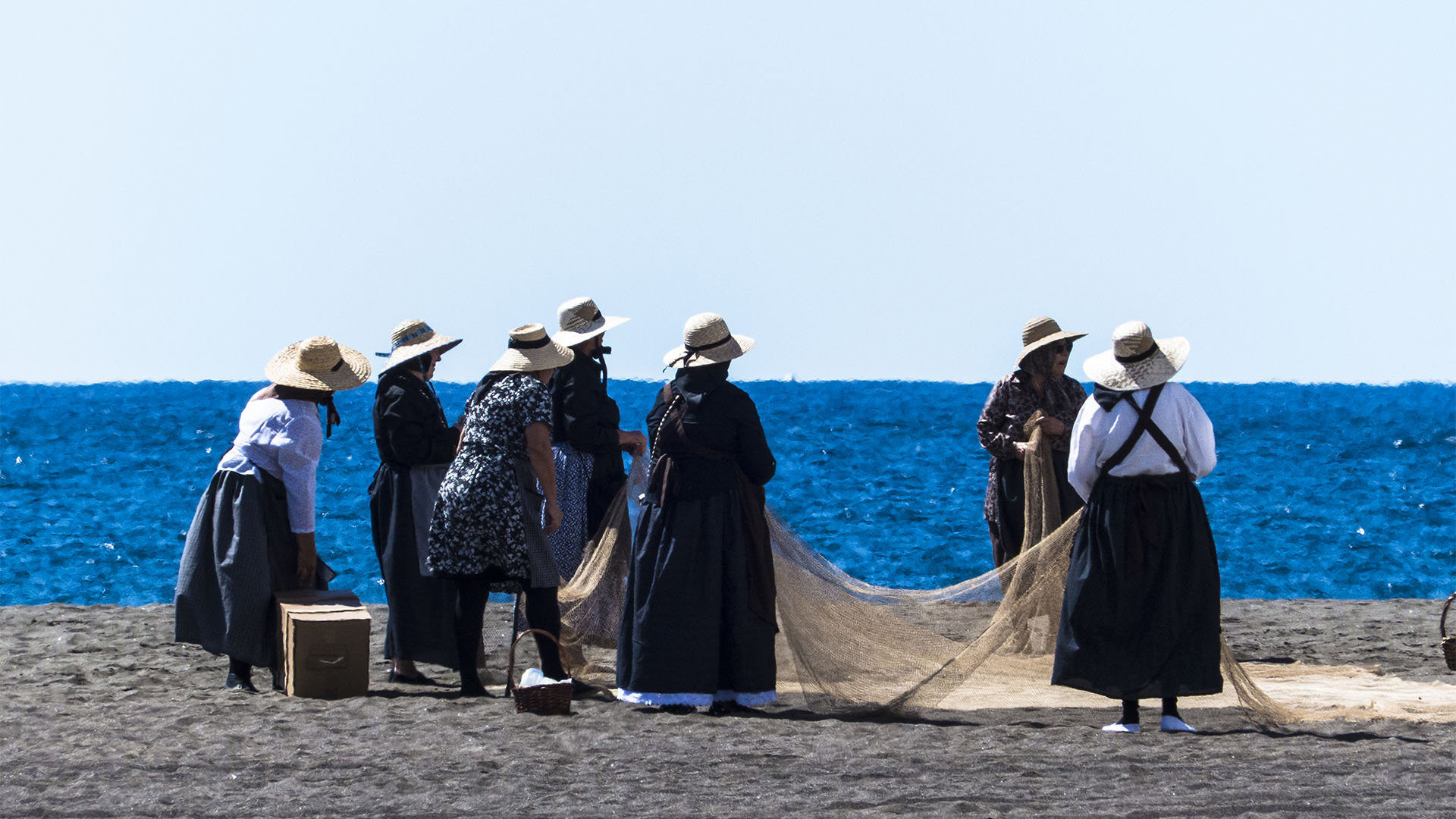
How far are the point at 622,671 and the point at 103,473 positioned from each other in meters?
43.6

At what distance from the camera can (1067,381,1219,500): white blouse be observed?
6590 millimetres

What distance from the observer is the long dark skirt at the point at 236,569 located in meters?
7.65

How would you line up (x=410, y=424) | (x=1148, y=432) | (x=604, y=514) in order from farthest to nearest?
(x=604, y=514)
(x=410, y=424)
(x=1148, y=432)

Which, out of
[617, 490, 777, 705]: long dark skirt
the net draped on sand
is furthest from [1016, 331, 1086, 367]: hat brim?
[617, 490, 777, 705]: long dark skirt

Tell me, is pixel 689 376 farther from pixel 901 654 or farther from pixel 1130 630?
pixel 1130 630

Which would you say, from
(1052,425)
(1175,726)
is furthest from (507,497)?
(1052,425)

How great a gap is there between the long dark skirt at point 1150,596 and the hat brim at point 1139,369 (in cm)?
36

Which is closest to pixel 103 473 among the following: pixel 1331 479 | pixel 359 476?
pixel 359 476

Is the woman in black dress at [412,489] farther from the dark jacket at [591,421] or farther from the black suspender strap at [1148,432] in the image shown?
the black suspender strap at [1148,432]

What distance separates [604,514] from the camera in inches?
321

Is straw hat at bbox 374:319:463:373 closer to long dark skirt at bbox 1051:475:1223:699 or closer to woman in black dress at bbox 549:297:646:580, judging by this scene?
woman in black dress at bbox 549:297:646:580

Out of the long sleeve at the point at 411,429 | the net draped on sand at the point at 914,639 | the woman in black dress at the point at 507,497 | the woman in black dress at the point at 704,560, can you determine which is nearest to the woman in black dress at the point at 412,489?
the long sleeve at the point at 411,429

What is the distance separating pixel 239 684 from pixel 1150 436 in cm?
407

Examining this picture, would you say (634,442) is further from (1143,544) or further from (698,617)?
(1143,544)
